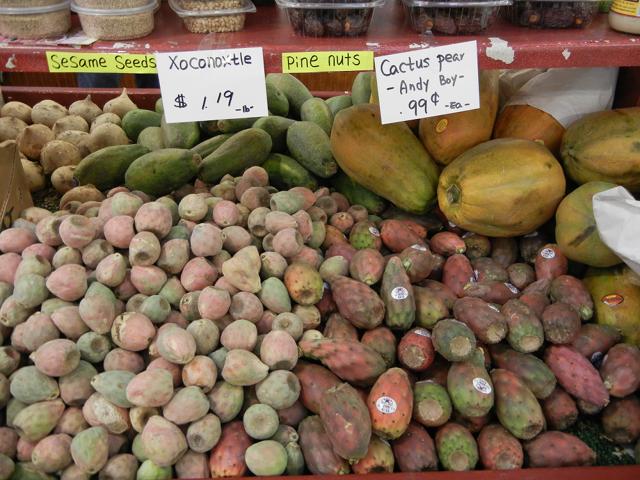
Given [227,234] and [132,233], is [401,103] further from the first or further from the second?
[132,233]

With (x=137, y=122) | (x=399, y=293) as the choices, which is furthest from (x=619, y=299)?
(x=137, y=122)

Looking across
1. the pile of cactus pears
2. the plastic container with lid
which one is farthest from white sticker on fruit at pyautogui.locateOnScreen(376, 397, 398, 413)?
the plastic container with lid

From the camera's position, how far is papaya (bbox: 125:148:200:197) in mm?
1385

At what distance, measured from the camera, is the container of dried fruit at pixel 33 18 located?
0.95m

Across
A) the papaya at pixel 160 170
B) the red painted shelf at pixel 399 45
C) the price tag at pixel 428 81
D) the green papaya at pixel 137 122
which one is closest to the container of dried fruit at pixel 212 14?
the red painted shelf at pixel 399 45

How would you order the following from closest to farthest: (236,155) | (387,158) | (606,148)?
(606,148) → (387,158) → (236,155)

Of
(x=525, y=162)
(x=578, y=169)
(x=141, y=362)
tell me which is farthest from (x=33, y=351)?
(x=578, y=169)

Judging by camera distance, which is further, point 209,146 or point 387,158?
point 209,146

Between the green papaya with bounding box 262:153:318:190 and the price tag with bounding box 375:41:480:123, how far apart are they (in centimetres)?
45

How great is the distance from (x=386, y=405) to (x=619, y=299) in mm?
557

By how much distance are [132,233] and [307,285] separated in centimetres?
36

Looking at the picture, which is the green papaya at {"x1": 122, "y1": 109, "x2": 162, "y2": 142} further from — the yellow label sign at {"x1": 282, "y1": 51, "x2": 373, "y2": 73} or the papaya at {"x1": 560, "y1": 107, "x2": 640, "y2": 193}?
the papaya at {"x1": 560, "y1": 107, "x2": 640, "y2": 193}

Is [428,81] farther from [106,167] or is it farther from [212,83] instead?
[106,167]

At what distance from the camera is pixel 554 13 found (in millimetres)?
1043
